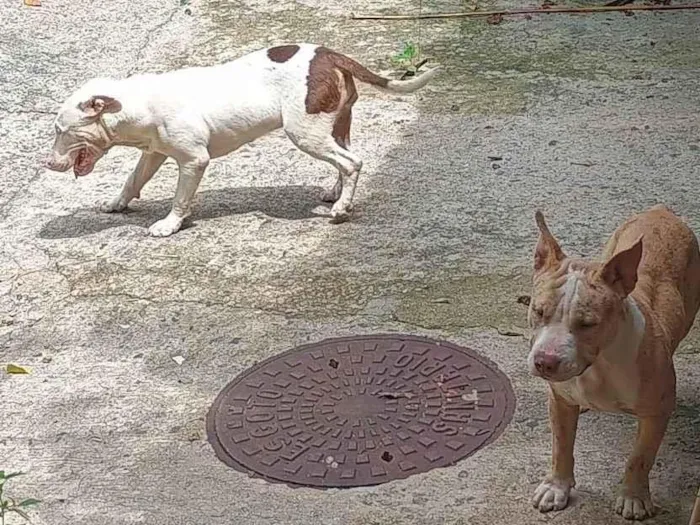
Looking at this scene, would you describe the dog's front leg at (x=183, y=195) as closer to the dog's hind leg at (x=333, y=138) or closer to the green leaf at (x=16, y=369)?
the dog's hind leg at (x=333, y=138)

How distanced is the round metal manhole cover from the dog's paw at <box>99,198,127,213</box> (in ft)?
4.78

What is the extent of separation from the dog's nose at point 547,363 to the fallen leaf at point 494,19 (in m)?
4.66

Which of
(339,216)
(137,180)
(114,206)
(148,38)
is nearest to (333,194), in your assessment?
(339,216)

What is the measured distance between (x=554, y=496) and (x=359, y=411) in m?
0.78

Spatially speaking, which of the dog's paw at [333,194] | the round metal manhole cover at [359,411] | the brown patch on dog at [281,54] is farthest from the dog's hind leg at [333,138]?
the round metal manhole cover at [359,411]

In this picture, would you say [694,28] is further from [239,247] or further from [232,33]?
[239,247]

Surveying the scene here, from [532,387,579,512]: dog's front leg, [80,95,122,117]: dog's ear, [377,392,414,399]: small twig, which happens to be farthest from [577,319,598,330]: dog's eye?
[80,95,122,117]: dog's ear

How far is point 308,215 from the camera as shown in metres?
5.31

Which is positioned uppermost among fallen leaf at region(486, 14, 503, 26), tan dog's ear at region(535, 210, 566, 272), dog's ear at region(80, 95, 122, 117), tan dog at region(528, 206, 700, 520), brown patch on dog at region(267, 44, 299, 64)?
tan dog's ear at region(535, 210, 566, 272)

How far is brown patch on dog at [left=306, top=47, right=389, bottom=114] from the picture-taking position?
5.08 meters

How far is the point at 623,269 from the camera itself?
9.80 feet

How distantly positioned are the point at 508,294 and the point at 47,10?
428cm

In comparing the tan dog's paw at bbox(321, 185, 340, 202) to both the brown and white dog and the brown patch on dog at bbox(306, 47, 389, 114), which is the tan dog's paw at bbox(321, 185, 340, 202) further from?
the brown patch on dog at bbox(306, 47, 389, 114)

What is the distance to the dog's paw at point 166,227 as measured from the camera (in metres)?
5.17
